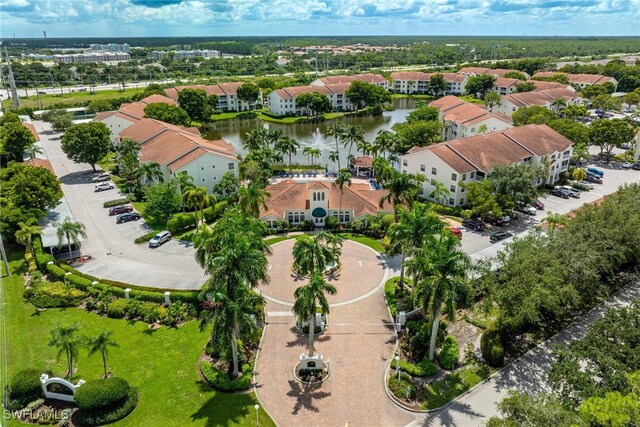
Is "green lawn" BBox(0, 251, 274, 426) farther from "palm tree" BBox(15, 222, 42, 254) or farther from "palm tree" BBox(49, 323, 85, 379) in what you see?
"palm tree" BBox(15, 222, 42, 254)

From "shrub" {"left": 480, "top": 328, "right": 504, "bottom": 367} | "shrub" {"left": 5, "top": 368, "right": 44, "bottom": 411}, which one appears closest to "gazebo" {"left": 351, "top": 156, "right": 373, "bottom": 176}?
"shrub" {"left": 480, "top": 328, "right": 504, "bottom": 367}

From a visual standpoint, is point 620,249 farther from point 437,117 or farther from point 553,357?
point 437,117

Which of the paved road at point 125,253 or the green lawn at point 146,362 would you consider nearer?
the green lawn at point 146,362

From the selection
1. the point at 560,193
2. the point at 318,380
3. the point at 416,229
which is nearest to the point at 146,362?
the point at 318,380

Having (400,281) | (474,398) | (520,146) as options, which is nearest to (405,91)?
(520,146)

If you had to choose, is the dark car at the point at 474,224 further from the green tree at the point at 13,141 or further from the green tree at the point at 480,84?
the green tree at the point at 480,84

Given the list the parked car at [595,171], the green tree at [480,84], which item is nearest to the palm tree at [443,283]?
the parked car at [595,171]

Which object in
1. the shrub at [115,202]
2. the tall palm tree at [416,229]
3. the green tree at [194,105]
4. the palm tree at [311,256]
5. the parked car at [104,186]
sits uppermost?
the green tree at [194,105]
